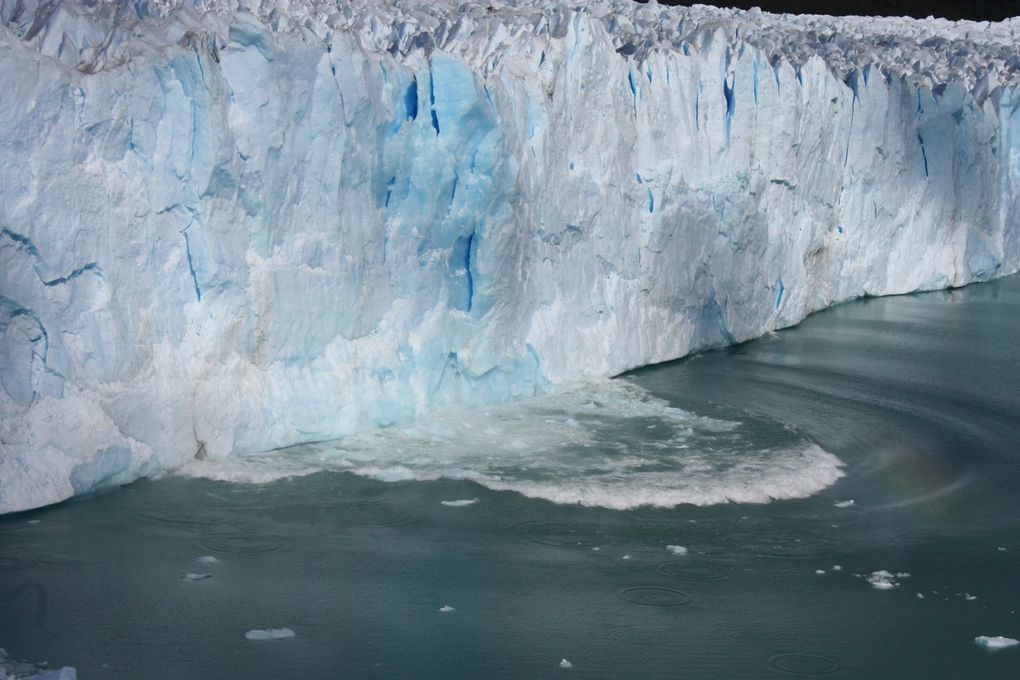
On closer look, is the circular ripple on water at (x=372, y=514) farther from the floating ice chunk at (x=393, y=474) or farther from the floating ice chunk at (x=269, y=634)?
the floating ice chunk at (x=269, y=634)

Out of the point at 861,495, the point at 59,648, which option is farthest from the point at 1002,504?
the point at 59,648

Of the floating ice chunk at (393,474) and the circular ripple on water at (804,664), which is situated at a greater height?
the floating ice chunk at (393,474)

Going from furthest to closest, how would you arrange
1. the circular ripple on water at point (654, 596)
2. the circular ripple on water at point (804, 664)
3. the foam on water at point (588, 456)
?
1. the foam on water at point (588, 456)
2. the circular ripple on water at point (654, 596)
3. the circular ripple on water at point (804, 664)

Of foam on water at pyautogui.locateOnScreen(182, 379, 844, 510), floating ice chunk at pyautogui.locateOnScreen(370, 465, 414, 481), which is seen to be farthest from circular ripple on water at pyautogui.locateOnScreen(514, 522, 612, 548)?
floating ice chunk at pyautogui.locateOnScreen(370, 465, 414, 481)

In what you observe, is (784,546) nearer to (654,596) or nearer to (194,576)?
(654,596)

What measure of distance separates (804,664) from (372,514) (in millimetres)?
1733

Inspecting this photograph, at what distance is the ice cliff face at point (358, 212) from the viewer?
14.8 ft

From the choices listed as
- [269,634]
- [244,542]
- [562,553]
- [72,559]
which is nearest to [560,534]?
[562,553]

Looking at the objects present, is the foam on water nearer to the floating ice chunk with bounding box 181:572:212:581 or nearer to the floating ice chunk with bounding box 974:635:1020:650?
the floating ice chunk with bounding box 181:572:212:581

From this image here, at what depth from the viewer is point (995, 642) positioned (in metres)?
3.74

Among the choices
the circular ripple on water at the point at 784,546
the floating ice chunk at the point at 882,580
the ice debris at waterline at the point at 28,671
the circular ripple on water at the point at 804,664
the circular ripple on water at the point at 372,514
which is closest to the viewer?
the ice debris at waterline at the point at 28,671

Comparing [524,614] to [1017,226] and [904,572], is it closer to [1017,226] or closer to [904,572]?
[904,572]

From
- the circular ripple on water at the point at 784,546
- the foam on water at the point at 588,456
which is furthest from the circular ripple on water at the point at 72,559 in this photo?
the circular ripple on water at the point at 784,546

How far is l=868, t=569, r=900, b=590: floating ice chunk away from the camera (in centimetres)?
413
